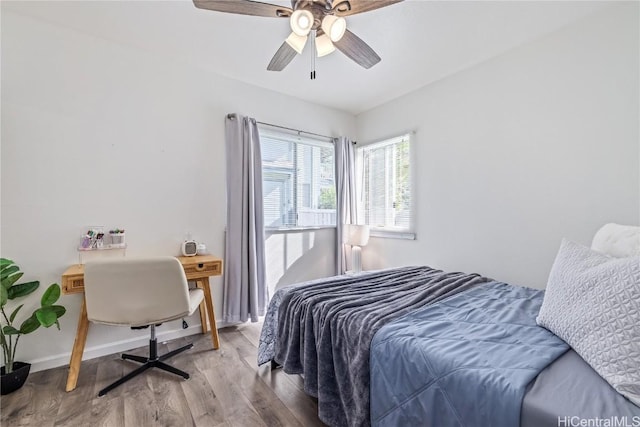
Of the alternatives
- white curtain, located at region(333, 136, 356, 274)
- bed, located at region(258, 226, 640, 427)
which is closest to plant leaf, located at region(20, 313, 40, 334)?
bed, located at region(258, 226, 640, 427)

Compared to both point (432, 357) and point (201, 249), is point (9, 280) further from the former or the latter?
point (432, 357)

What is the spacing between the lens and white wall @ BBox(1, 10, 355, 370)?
203cm

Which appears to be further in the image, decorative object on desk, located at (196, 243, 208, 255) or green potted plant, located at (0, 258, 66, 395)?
decorative object on desk, located at (196, 243, 208, 255)

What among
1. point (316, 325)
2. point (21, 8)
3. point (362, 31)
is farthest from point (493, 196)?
point (21, 8)

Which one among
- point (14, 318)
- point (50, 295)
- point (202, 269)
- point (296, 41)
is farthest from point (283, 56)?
point (14, 318)

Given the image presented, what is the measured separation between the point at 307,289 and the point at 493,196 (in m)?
1.90

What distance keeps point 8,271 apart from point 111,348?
0.92m

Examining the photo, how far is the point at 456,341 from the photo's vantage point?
1223 millimetres

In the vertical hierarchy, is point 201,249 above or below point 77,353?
above

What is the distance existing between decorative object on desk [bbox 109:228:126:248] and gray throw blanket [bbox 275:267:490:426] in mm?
1483

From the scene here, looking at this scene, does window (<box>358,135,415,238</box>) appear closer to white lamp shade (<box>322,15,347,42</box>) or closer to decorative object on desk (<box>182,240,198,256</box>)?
white lamp shade (<box>322,15,347,42</box>)

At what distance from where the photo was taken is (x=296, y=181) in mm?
3439

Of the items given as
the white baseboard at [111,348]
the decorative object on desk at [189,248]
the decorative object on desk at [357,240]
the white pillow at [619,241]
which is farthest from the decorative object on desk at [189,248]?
the white pillow at [619,241]

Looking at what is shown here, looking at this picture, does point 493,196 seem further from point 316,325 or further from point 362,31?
point 316,325
